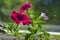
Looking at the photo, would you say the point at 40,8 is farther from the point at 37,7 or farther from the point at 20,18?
the point at 20,18

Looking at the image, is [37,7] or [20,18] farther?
[37,7]

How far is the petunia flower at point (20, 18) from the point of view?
818 millimetres

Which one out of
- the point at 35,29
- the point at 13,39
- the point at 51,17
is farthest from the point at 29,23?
the point at 51,17

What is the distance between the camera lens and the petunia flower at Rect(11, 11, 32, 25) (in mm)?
818

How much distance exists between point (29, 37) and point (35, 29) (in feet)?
0.18

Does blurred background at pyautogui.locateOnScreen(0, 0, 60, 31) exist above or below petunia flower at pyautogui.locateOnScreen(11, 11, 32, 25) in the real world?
above

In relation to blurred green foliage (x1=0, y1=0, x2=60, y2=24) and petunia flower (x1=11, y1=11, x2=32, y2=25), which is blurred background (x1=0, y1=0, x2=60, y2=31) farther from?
petunia flower (x1=11, y1=11, x2=32, y2=25)

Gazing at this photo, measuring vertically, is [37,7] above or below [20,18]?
above

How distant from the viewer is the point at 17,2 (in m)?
1.35

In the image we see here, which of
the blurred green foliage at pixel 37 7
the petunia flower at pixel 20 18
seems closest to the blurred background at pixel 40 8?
the blurred green foliage at pixel 37 7

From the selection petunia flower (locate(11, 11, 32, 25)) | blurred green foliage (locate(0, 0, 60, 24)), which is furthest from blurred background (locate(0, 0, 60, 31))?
petunia flower (locate(11, 11, 32, 25))

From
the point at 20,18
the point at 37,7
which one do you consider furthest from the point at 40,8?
the point at 20,18

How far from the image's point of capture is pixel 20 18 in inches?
32.9

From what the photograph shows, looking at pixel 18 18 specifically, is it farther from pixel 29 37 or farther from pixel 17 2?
pixel 17 2
